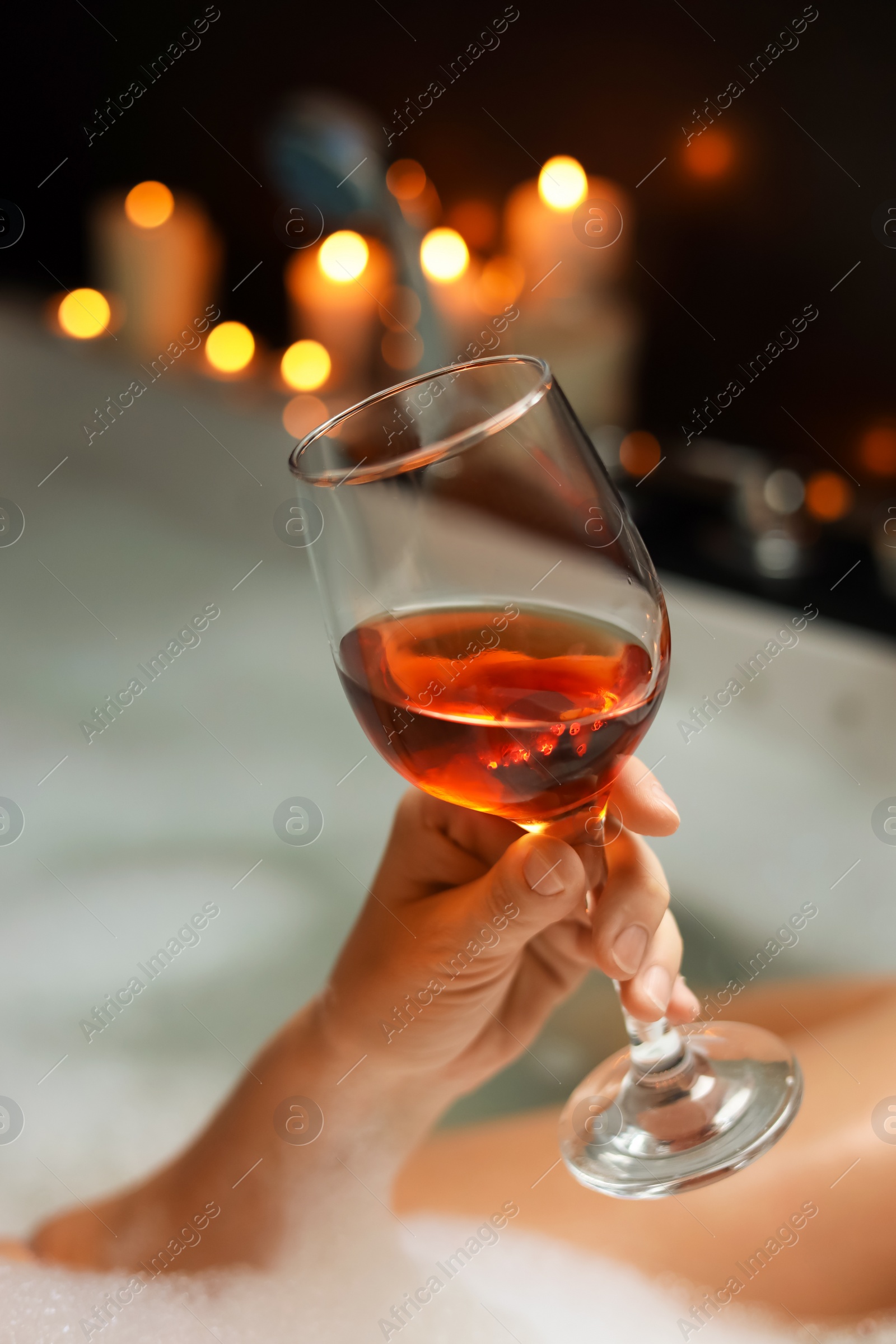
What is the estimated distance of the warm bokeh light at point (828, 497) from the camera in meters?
1.22

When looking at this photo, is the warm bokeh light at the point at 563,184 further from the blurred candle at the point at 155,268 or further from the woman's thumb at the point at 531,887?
the woman's thumb at the point at 531,887

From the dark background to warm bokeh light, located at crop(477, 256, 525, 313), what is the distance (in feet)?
0.28

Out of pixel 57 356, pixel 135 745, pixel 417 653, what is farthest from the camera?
pixel 57 356

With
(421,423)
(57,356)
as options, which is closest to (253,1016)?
(421,423)

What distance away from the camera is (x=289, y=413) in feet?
4.67

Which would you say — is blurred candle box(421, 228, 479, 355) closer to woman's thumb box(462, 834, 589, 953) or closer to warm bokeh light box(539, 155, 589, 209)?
warm bokeh light box(539, 155, 589, 209)

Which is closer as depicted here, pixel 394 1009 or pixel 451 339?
pixel 394 1009

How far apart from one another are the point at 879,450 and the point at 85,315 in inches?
48.7

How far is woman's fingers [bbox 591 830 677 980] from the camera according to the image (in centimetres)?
48

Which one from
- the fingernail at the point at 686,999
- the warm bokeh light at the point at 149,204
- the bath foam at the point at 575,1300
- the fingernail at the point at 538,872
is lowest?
the bath foam at the point at 575,1300

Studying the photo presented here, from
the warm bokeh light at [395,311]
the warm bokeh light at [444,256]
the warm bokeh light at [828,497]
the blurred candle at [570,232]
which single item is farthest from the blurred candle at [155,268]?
the warm bokeh light at [828,497]

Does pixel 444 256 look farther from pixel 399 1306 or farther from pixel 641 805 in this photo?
pixel 399 1306

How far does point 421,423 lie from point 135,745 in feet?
3.26

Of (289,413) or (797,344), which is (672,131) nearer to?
(797,344)
